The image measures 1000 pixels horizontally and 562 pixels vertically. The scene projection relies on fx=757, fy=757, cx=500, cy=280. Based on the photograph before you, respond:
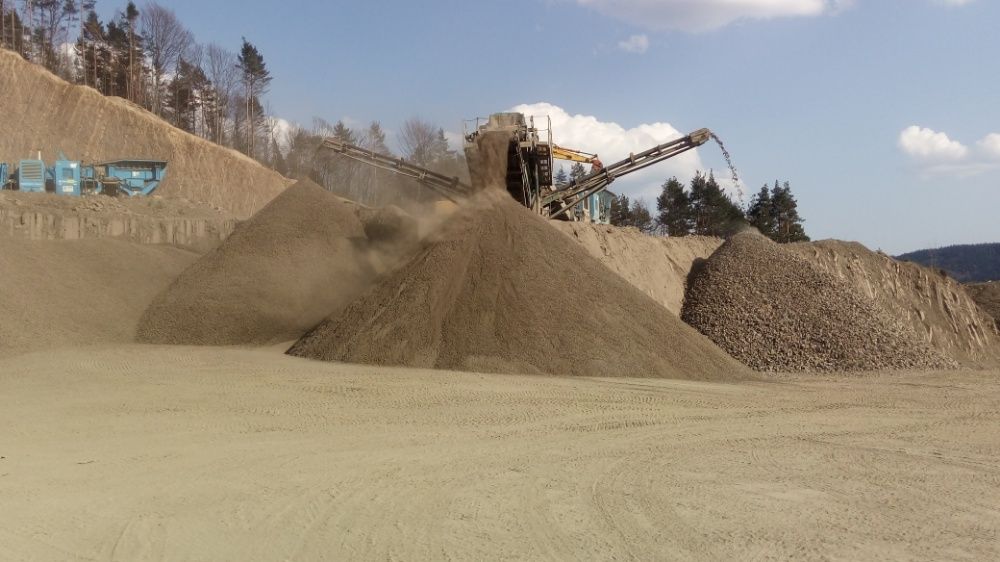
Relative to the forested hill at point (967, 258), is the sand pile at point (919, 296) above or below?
below

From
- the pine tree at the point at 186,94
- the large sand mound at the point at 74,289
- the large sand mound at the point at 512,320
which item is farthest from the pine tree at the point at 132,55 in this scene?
the large sand mound at the point at 512,320

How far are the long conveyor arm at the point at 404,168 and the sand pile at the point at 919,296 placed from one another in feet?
35.7

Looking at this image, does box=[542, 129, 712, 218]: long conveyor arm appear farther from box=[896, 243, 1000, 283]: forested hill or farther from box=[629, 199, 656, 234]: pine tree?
box=[896, 243, 1000, 283]: forested hill

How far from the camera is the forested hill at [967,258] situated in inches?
2367

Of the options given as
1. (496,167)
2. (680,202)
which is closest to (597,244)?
(496,167)

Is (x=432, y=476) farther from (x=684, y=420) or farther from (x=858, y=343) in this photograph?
(x=858, y=343)

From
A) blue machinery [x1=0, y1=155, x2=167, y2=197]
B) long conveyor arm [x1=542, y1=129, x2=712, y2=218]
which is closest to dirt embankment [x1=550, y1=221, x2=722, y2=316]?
long conveyor arm [x1=542, y1=129, x2=712, y2=218]

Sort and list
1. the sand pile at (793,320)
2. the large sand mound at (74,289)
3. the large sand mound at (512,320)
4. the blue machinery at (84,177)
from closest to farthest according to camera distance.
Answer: the large sand mound at (512,320), the large sand mound at (74,289), the sand pile at (793,320), the blue machinery at (84,177)

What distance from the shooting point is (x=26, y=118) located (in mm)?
35750

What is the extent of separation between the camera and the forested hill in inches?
2367

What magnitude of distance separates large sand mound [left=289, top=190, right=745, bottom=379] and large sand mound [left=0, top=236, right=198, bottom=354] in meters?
5.63

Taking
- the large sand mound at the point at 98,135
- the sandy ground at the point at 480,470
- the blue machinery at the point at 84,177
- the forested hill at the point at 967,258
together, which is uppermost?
the large sand mound at the point at 98,135

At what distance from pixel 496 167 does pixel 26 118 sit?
→ 27986mm

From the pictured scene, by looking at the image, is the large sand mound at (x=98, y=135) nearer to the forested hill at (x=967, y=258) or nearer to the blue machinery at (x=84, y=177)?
the blue machinery at (x=84, y=177)
